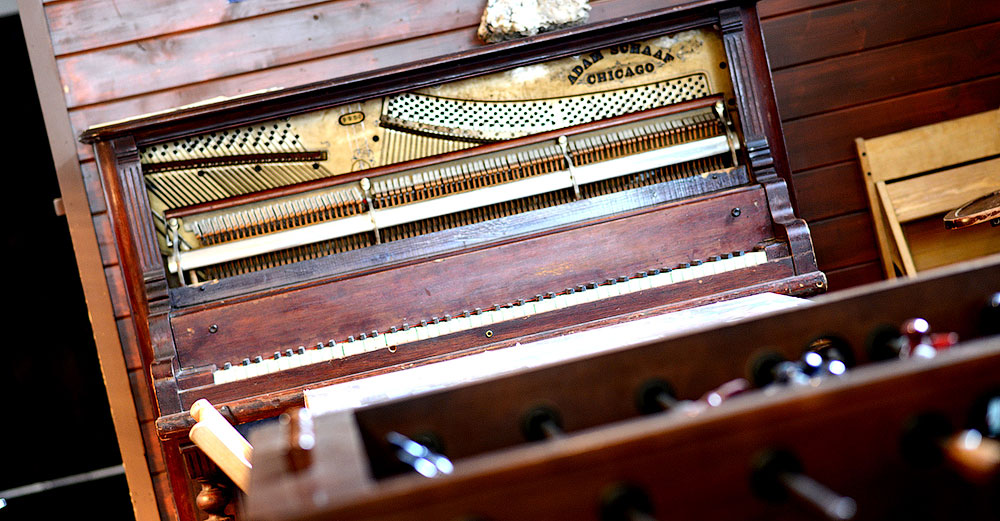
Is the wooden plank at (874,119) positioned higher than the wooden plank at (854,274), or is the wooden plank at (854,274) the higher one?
the wooden plank at (874,119)

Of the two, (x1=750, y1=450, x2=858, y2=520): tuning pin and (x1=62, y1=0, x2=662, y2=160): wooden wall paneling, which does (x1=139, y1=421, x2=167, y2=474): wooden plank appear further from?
(x1=750, y1=450, x2=858, y2=520): tuning pin

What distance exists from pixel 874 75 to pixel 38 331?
444cm

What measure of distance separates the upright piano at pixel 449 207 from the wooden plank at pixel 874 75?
1.87 ft

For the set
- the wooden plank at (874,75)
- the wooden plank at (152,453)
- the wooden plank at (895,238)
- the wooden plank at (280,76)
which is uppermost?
the wooden plank at (280,76)

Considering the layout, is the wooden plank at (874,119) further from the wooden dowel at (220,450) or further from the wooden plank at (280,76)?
the wooden dowel at (220,450)

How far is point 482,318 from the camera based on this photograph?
278 cm

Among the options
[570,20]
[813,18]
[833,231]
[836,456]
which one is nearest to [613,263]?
[570,20]

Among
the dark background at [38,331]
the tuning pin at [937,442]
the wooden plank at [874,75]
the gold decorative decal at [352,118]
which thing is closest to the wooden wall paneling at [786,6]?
the wooden plank at [874,75]

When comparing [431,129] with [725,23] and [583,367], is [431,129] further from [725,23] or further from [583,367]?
[583,367]

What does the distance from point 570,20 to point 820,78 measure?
1.13 meters

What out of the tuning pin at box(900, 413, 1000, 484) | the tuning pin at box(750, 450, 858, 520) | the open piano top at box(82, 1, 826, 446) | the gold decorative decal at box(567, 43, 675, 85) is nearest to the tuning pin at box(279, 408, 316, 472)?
the tuning pin at box(750, 450, 858, 520)

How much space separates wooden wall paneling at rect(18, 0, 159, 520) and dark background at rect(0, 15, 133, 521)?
1.39 m

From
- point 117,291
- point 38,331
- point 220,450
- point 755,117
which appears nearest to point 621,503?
point 220,450

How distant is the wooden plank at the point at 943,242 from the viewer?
3.55 meters
